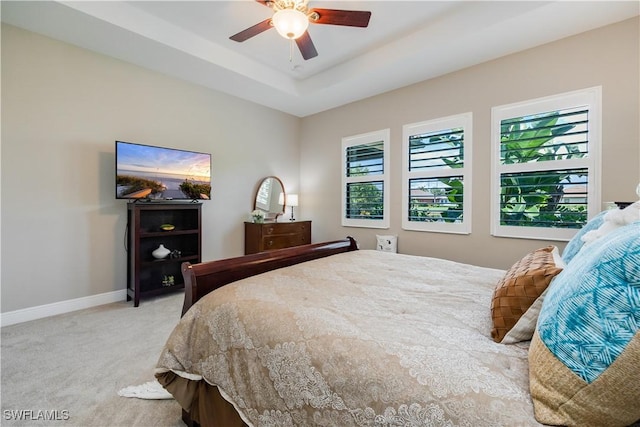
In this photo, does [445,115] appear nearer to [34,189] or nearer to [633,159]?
[633,159]

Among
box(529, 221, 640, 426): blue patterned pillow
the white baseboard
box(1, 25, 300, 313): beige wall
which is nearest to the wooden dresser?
box(1, 25, 300, 313): beige wall

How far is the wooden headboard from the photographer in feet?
4.90

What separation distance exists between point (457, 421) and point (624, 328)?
0.43 metres

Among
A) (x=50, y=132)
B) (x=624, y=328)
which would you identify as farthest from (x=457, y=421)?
(x=50, y=132)

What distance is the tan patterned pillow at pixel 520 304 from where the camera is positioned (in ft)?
3.27

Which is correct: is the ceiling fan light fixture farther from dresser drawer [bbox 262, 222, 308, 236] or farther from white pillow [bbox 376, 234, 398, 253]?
white pillow [bbox 376, 234, 398, 253]

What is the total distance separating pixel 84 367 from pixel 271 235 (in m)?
2.72

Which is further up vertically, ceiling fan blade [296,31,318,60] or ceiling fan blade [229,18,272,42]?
ceiling fan blade [229,18,272,42]

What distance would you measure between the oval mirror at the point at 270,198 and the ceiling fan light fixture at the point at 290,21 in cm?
280

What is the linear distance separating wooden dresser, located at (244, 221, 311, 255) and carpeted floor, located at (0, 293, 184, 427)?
5.09 ft

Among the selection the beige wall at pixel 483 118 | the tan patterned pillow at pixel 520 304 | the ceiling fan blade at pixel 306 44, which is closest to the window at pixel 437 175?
the beige wall at pixel 483 118

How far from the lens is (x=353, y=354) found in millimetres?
934

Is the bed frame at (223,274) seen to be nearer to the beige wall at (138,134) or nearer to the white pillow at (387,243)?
the white pillow at (387,243)

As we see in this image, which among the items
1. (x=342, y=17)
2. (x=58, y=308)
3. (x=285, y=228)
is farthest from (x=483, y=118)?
(x=58, y=308)
